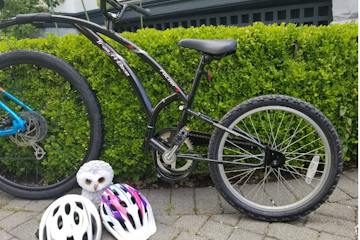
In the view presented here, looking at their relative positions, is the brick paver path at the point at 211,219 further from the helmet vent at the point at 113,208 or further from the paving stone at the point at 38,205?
the helmet vent at the point at 113,208

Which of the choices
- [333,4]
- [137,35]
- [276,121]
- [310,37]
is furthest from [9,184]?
[333,4]

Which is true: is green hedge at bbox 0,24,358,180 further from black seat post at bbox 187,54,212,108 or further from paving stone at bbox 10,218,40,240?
paving stone at bbox 10,218,40,240

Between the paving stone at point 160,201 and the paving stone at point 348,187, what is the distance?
4.64ft

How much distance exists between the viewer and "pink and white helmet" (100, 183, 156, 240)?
7.73ft

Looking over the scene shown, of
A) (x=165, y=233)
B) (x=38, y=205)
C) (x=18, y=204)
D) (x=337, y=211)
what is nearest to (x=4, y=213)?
(x=18, y=204)

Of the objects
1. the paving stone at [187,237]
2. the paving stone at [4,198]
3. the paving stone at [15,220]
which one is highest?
the paving stone at [4,198]

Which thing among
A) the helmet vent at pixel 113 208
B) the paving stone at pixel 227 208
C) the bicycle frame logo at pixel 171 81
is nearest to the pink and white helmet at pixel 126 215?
the helmet vent at pixel 113 208

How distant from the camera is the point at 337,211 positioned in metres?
2.54

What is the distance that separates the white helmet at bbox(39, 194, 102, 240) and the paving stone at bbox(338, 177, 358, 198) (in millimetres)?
1926

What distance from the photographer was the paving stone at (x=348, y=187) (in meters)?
2.77

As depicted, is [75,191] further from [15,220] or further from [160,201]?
[160,201]

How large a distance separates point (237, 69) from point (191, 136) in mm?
685

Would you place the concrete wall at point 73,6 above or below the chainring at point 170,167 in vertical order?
above

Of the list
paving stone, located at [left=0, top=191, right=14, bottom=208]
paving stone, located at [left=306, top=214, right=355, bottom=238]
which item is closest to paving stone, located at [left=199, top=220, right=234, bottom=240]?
paving stone, located at [left=306, top=214, right=355, bottom=238]
